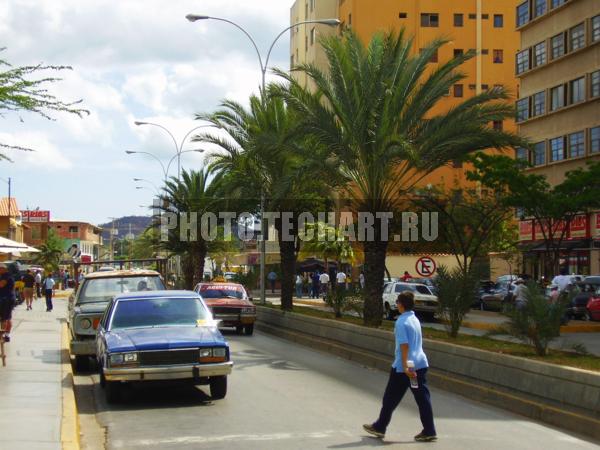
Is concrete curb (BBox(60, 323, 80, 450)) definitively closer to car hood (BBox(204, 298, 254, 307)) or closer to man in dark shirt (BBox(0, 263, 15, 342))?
man in dark shirt (BBox(0, 263, 15, 342))

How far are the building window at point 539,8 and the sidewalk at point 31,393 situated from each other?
40.8 metres

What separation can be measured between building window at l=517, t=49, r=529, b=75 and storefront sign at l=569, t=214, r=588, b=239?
40.6ft

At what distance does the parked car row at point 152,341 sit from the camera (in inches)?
460

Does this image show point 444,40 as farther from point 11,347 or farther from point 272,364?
point 11,347

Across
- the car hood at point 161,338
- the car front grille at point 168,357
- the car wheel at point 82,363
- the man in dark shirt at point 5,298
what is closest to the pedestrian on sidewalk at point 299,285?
the man in dark shirt at point 5,298

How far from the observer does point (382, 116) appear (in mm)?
21234

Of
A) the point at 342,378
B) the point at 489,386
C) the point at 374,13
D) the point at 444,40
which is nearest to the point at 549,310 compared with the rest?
the point at 489,386

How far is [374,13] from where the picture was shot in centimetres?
7556

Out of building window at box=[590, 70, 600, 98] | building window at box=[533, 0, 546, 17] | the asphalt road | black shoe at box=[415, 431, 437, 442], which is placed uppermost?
building window at box=[533, 0, 546, 17]

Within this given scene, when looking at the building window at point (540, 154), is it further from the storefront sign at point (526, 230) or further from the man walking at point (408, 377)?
the man walking at point (408, 377)

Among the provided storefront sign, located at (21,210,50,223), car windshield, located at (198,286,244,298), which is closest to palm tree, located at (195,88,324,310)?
car windshield, located at (198,286,244,298)

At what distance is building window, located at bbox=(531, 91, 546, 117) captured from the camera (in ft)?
174

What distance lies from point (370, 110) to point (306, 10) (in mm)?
67651

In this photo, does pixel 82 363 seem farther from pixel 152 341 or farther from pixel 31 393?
pixel 152 341
